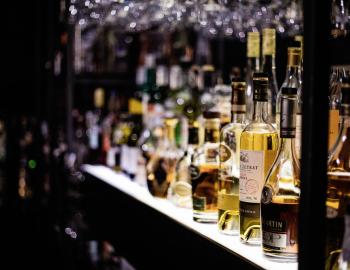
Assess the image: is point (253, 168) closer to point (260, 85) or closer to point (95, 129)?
point (260, 85)

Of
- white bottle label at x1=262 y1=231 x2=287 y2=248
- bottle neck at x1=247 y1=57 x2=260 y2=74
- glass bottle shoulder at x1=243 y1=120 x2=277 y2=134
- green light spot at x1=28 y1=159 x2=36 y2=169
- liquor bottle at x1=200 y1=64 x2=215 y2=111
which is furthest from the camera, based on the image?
green light spot at x1=28 y1=159 x2=36 y2=169

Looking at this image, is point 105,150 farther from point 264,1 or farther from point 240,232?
point 240,232

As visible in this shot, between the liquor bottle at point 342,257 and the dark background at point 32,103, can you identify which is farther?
the dark background at point 32,103

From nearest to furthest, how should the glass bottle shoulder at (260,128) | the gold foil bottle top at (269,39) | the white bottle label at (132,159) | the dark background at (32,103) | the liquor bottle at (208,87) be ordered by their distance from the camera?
the glass bottle shoulder at (260,128) → the gold foil bottle top at (269,39) → the liquor bottle at (208,87) → the white bottle label at (132,159) → the dark background at (32,103)

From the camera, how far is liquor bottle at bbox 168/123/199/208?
148 cm

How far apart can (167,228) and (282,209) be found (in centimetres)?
43

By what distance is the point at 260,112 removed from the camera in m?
1.15

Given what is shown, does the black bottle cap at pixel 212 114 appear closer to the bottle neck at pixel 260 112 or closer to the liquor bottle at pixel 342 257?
the bottle neck at pixel 260 112

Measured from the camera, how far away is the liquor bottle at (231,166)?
1.21 m

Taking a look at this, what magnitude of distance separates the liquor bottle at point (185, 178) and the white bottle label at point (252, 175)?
33 cm

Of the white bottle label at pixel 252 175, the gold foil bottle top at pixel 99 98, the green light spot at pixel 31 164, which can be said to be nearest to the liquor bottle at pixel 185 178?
the white bottle label at pixel 252 175

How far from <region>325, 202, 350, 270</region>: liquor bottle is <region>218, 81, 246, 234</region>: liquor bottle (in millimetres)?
280

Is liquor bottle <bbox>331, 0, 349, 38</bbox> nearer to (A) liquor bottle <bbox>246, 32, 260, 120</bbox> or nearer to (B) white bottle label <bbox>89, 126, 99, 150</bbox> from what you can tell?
(A) liquor bottle <bbox>246, 32, 260, 120</bbox>

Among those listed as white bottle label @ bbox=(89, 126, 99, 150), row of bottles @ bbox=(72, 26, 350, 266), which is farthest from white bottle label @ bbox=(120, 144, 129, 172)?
white bottle label @ bbox=(89, 126, 99, 150)
